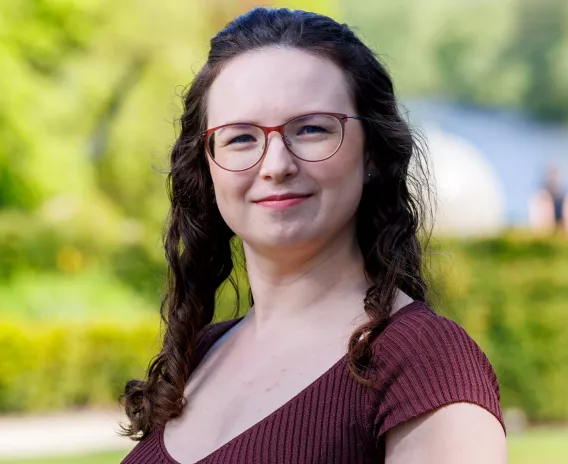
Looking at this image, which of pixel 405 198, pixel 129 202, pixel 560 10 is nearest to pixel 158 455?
pixel 405 198

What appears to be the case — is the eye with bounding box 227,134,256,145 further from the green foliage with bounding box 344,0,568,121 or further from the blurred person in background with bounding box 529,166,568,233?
the green foliage with bounding box 344,0,568,121

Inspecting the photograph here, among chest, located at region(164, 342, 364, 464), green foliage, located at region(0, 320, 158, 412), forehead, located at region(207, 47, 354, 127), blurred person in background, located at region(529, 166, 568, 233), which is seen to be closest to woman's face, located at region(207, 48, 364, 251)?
forehead, located at region(207, 47, 354, 127)

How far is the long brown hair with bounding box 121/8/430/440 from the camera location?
1.62 meters

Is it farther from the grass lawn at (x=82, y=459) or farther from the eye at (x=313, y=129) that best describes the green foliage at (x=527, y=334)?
the eye at (x=313, y=129)

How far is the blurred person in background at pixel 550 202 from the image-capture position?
1520 centimetres

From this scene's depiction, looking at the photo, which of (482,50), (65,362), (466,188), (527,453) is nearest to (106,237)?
(65,362)

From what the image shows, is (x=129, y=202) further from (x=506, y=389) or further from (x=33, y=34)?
(x=506, y=389)

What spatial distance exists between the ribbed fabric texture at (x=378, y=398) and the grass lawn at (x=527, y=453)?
601 cm

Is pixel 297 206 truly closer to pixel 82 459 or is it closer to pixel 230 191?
pixel 230 191

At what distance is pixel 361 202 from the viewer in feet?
5.67

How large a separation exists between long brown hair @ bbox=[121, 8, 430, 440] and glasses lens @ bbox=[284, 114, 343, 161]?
0.35 ft

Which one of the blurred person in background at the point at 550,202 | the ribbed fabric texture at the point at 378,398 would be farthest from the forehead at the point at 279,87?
the blurred person in background at the point at 550,202

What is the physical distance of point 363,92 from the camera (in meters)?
1.65

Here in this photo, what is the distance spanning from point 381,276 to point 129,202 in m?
12.3
